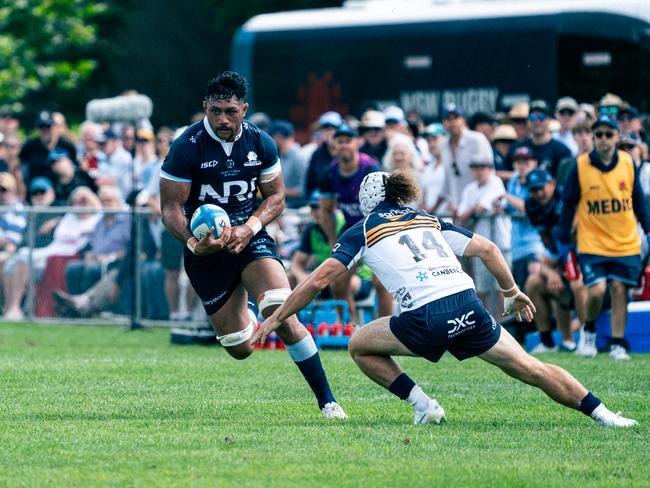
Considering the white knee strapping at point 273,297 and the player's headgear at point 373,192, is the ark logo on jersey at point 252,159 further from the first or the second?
the player's headgear at point 373,192

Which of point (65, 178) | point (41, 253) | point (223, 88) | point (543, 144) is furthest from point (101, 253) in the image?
point (223, 88)

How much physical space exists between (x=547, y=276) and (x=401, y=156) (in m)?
2.39

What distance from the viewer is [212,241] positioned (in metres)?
9.31

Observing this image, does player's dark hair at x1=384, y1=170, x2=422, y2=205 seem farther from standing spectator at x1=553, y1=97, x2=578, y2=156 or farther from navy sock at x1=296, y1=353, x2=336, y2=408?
standing spectator at x1=553, y1=97, x2=578, y2=156

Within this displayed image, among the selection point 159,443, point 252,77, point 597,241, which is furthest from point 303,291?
point 252,77

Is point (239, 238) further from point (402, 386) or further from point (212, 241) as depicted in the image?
point (402, 386)

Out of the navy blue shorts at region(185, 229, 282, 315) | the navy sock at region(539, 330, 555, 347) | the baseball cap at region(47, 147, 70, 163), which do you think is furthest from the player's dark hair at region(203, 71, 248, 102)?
the baseball cap at region(47, 147, 70, 163)

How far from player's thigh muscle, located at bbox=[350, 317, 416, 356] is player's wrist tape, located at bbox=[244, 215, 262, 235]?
1076 mm

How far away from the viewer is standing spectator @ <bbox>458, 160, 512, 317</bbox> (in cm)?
1564

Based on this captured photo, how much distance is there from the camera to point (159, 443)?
8.05 metres

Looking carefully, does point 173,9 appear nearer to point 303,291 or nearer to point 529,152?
point 529,152

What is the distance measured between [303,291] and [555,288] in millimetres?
6769

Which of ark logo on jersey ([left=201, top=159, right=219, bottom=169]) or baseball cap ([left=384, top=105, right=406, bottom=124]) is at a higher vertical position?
ark logo on jersey ([left=201, top=159, right=219, bottom=169])

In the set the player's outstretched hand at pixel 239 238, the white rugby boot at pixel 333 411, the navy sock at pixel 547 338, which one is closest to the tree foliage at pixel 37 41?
the navy sock at pixel 547 338
